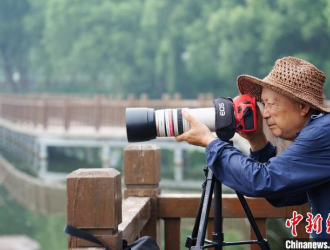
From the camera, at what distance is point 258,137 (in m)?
1.46

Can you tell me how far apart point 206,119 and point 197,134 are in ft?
0.19

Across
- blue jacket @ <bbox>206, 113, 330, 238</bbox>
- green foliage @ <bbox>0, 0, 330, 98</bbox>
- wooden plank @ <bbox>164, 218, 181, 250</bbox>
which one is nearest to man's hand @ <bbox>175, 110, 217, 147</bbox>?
blue jacket @ <bbox>206, 113, 330, 238</bbox>

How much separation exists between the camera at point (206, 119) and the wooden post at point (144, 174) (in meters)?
0.30

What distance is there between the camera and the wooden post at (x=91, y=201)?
1.10m

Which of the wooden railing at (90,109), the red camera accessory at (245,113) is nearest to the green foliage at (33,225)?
the wooden railing at (90,109)

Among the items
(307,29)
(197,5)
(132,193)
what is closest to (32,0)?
(197,5)

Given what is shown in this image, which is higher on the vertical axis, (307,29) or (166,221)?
(307,29)

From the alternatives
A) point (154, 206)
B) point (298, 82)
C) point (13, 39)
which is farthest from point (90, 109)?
point (13, 39)

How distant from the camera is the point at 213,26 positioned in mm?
21703

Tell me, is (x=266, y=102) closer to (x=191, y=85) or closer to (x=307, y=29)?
(x=307, y=29)

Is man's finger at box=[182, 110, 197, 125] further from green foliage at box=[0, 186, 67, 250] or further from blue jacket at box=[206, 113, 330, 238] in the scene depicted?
green foliage at box=[0, 186, 67, 250]

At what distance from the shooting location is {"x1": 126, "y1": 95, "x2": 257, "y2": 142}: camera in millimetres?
1327

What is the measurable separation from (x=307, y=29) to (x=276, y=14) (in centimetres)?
260

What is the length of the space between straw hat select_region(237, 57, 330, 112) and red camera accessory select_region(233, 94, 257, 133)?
0.23 ft
